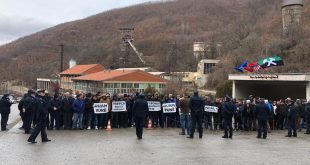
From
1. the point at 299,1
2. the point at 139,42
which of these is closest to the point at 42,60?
the point at 139,42

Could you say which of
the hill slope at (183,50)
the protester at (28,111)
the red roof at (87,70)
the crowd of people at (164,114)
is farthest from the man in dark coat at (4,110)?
the red roof at (87,70)

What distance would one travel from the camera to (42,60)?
17725 centimetres

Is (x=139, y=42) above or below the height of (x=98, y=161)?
above

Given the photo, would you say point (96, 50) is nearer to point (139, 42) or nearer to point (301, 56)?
point (139, 42)

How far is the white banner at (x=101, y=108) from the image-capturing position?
2045 centimetres

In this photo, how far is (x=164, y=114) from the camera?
866 inches

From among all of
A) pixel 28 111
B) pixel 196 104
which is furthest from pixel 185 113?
pixel 28 111

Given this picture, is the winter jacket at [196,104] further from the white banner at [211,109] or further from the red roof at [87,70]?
the red roof at [87,70]

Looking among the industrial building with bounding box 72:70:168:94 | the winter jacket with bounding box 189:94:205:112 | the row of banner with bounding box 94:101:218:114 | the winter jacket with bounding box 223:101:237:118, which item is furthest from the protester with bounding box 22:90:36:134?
the industrial building with bounding box 72:70:168:94

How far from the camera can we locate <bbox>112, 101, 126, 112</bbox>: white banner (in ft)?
68.7

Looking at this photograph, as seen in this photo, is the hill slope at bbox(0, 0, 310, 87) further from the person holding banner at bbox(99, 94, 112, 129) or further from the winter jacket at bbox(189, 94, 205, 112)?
→ the winter jacket at bbox(189, 94, 205, 112)

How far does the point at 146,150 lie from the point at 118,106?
786 centimetres

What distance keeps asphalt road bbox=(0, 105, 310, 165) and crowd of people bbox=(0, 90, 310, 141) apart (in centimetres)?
88

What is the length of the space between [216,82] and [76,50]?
113 m
